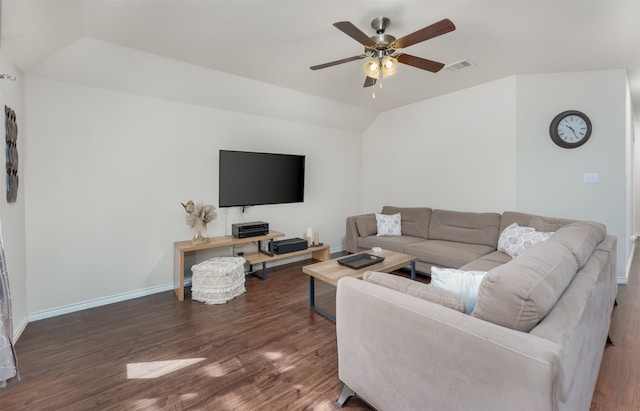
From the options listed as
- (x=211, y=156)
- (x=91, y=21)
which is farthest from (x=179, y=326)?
(x=91, y=21)

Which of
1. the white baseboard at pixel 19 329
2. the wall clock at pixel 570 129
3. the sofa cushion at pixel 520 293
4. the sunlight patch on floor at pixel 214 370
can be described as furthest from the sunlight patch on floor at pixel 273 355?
the wall clock at pixel 570 129

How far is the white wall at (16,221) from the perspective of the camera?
82.7 inches

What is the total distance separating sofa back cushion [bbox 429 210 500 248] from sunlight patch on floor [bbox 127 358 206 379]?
10.8 ft

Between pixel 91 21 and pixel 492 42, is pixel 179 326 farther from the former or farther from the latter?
pixel 492 42

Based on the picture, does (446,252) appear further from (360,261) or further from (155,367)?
(155,367)

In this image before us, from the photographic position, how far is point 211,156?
3650 millimetres

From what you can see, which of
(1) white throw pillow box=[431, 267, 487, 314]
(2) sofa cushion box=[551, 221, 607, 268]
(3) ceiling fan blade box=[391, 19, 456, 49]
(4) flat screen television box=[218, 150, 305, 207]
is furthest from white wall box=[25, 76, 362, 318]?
(2) sofa cushion box=[551, 221, 607, 268]

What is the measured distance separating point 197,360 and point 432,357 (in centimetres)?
167

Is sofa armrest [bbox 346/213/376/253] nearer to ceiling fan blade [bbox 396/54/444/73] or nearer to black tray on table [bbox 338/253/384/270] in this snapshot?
black tray on table [bbox 338/253/384/270]

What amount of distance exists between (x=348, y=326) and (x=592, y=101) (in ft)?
12.9

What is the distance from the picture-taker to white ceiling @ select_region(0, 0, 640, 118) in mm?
2037

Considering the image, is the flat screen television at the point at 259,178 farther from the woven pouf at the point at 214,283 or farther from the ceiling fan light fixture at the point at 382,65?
the ceiling fan light fixture at the point at 382,65

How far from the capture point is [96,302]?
114 inches

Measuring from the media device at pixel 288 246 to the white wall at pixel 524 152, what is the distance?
204cm
